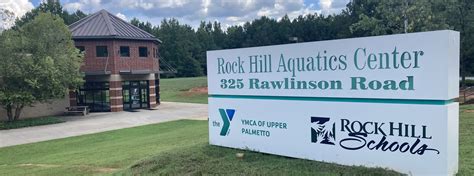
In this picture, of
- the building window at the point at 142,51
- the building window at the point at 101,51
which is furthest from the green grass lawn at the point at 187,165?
the building window at the point at 142,51

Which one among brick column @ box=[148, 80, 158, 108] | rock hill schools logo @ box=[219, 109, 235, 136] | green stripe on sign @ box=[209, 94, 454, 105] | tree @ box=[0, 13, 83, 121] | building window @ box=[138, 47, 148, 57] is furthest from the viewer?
brick column @ box=[148, 80, 158, 108]

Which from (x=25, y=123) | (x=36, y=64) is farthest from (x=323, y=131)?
(x=25, y=123)

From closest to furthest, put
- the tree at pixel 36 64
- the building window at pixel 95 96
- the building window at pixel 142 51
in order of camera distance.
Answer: the tree at pixel 36 64 < the building window at pixel 95 96 < the building window at pixel 142 51

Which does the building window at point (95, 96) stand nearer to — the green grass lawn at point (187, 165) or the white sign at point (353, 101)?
the green grass lawn at point (187, 165)

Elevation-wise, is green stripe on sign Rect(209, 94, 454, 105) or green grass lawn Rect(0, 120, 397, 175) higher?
green stripe on sign Rect(209, 94, 454, 105)

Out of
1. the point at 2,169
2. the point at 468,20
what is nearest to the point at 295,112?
the point at 2,169

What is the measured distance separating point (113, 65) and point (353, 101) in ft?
95.6

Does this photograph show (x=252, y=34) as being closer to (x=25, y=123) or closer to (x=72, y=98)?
(x=72, y=98)

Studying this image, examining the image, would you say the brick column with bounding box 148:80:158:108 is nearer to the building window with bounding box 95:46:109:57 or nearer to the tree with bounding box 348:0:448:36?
the building window with bounding box 95:46:109:57

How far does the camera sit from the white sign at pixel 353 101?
4852 millimetres

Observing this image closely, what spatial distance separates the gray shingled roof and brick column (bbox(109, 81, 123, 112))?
3841mm

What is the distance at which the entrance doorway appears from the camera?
34.0 metres

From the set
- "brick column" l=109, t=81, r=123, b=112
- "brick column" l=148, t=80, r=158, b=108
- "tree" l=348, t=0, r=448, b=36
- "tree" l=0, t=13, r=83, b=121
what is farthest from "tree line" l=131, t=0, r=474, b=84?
"tree" l=0, t=13, r=83, b=121

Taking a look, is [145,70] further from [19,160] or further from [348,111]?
[348,111]
